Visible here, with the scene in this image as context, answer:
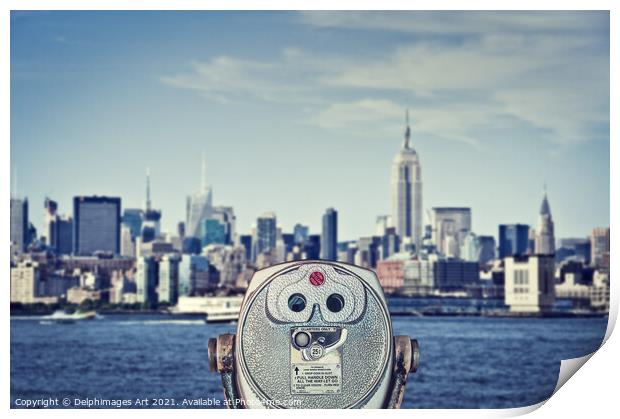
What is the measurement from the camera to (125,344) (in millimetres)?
27750

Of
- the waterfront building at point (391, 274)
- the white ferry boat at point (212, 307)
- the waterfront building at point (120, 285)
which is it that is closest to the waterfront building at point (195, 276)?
the white ferry boat at point (212, 307)

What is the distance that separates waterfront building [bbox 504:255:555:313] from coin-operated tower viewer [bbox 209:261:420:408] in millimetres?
34973

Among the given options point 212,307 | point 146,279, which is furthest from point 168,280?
point 212,307

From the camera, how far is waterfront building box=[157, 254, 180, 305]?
3859cm

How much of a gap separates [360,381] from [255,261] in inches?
1589

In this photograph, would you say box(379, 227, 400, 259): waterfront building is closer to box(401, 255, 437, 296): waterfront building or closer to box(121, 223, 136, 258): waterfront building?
box(401, 255, 437, 296): waterfront building

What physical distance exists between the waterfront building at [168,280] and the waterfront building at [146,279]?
0.62 feet

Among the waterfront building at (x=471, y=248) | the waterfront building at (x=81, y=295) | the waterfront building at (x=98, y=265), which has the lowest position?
the waterfront building at (x=81, y=295)

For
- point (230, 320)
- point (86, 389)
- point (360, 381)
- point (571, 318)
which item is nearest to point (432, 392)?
point (86, 389)

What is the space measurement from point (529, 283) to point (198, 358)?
16.5 metres

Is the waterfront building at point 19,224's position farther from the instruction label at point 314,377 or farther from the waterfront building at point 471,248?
the instruction label at point 314,377

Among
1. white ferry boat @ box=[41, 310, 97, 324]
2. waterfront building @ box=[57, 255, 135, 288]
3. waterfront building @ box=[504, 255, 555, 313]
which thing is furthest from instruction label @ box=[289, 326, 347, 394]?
waterfront building @ box=[57, 255, 135, 288]

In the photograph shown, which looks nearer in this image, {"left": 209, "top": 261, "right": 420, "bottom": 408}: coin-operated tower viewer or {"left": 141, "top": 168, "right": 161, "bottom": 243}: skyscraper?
{"left": 209, "top": 261, "right": 420, "bottom": 408}: coin-operated tower viewer

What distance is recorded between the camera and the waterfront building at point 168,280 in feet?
127
